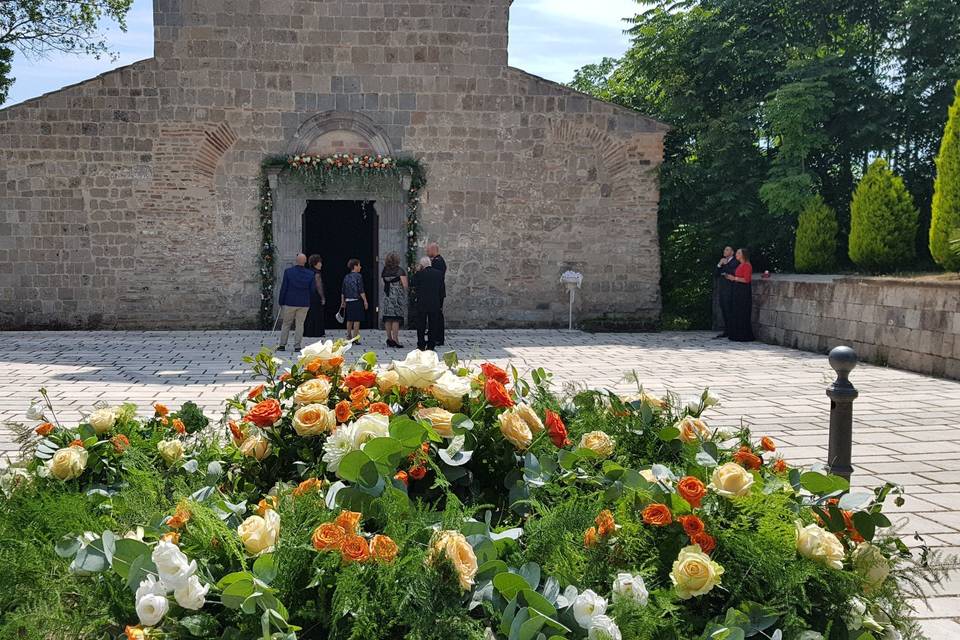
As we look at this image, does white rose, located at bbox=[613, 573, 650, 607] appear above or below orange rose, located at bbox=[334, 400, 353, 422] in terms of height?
below

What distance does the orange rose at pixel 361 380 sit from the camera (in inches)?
108

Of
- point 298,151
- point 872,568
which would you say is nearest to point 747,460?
point 872,568

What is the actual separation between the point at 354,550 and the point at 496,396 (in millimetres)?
758

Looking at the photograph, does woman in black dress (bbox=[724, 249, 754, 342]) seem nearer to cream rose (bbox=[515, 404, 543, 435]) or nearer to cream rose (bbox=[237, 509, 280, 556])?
cream rose (bbox=[515, 404, 543, 435])

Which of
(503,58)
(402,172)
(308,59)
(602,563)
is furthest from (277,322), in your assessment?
(602,563)

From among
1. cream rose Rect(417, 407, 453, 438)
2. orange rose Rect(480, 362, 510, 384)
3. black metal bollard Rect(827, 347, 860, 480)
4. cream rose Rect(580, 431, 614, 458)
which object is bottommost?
black metal bollard Rect(827, 347, 860, 480)

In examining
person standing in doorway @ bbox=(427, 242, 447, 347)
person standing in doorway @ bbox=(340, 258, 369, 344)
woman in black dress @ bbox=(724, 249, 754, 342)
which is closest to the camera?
person standing in doorway @ bbox=(427, 242, 447, 347)

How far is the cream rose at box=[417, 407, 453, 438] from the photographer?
8.08 ft

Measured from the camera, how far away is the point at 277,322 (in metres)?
16.1

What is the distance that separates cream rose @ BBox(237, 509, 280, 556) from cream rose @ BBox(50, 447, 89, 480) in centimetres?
96

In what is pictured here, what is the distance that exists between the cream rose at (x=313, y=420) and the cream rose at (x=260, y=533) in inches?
16.6

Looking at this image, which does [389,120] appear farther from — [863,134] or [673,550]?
[673,550]

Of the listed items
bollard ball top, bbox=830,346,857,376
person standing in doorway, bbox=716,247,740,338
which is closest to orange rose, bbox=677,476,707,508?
bollard ball top, bbox=830,346,857,376

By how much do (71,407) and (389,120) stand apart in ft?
32.0
